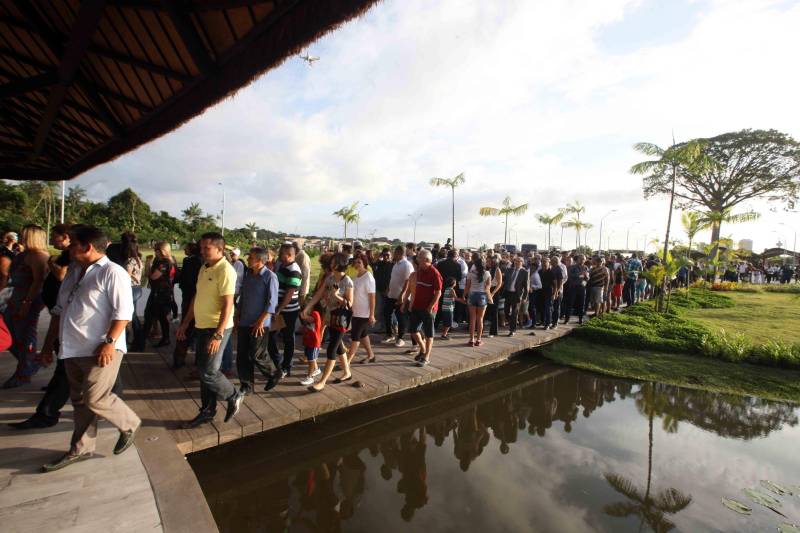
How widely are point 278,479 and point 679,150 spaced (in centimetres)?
1460

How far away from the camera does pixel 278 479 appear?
3615mm

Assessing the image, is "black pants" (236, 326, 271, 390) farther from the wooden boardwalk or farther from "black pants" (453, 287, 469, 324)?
"black pants" (453, 287, 469, 324)

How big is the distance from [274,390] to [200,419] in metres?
1.04

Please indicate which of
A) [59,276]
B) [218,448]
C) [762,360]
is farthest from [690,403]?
[59,276]

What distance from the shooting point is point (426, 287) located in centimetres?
587

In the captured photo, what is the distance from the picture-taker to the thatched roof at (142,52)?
3.28 m

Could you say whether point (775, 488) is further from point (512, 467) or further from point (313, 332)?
point (313, 332)

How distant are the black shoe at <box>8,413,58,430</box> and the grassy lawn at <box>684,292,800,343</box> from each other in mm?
12943

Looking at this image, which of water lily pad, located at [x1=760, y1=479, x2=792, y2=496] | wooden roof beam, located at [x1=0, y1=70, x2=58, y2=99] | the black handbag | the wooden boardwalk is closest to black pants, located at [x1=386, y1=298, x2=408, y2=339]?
the wooden boardwalk

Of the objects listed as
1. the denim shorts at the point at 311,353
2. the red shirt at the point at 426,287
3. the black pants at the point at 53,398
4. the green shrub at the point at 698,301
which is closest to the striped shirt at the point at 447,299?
the red shirt at the point at 426,287

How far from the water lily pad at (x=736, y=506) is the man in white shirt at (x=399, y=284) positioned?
15.2 feet

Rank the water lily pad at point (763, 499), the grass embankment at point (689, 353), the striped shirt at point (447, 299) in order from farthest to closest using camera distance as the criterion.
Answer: the striped shirt at point (447, 299) → the grass embankment at point (689, 353) → the water lily pad at point (763, 499)

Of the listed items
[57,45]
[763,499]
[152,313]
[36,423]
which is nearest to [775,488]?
[763,499]

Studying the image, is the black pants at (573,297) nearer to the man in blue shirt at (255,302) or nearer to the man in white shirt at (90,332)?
the man in blue shirt at (255,302)
